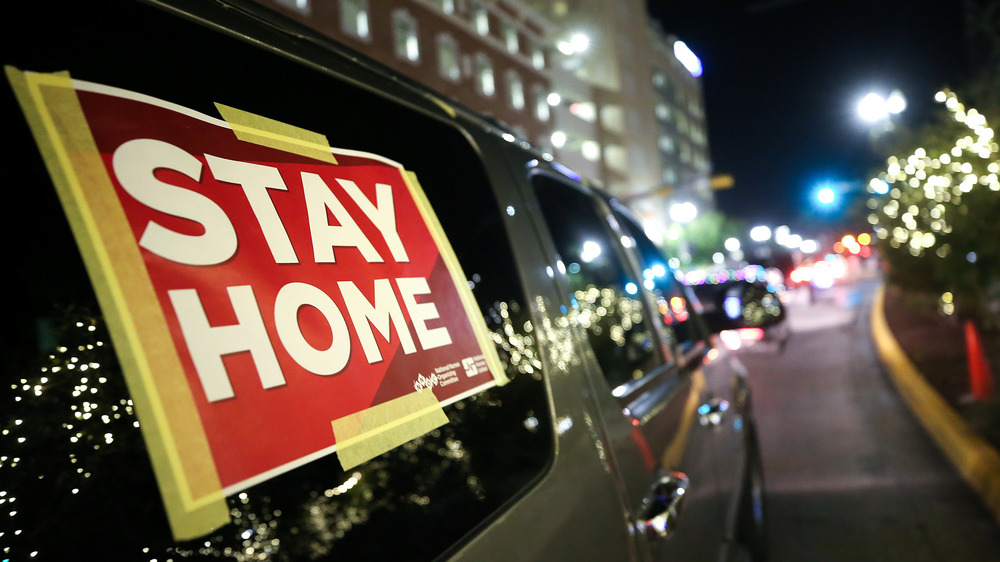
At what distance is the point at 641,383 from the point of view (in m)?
2.21

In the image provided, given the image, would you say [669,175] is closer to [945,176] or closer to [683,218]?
[683,218]

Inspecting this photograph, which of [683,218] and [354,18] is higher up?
[354,18]

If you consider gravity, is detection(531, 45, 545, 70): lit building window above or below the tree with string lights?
above

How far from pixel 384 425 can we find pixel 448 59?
3355 cm

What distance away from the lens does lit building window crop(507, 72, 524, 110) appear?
126 ft

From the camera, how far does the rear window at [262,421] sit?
95 cm

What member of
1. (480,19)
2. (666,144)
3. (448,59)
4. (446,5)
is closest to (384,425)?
(448,59)

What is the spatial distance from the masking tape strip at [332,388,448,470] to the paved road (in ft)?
12.0

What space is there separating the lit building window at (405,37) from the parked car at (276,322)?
28637mm

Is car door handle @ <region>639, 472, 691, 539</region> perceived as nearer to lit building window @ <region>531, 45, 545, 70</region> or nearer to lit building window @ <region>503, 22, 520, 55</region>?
lit building window @ <region>503, 22, 520, 55</region>

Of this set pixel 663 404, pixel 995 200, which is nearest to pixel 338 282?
pixel 663 404

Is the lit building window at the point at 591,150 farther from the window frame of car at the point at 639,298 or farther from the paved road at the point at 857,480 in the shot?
the window frame of car at the point at 639,298

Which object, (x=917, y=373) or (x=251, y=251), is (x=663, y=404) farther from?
(x=917, y=373)

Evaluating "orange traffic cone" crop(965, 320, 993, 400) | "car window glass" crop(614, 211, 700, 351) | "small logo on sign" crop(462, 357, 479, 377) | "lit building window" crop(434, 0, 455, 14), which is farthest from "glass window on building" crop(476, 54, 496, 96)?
"small logo on sign" crop(462, 357, 479, 377)
